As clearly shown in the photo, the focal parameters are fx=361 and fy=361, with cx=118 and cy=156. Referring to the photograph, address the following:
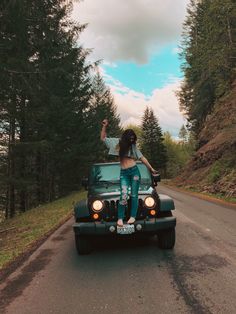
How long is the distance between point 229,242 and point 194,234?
1135mm

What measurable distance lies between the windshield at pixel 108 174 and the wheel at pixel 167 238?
1721 mm

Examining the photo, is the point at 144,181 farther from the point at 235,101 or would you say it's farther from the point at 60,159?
the point at 235,101

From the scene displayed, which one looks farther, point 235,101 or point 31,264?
point 235,101

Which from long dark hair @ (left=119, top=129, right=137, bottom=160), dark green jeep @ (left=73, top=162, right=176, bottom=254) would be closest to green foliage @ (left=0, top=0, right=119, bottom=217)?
long dark hair @ (left=119, top=129, right=137, bottom=160)

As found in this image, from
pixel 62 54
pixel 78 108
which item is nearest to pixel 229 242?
pixel 62 54

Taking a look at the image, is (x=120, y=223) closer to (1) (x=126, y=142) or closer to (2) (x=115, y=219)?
(2) (x=115, y=219)

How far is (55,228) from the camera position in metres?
10.9

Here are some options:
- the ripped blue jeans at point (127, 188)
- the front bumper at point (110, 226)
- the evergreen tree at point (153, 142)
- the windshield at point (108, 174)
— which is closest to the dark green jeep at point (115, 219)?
the front bumper at point (110, 226)

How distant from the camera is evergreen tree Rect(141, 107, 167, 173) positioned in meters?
81.5

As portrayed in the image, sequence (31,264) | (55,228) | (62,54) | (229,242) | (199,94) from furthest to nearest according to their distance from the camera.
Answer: (199,94) → (62,54) → (55,228) → (229,242) → (31,264)

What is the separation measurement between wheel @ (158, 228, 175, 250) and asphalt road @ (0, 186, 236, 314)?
18cm

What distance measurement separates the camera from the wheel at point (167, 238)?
6.99 meters

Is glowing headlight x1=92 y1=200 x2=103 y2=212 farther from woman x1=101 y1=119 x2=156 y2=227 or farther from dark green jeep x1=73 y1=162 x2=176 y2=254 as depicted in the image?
woman x1=101 y1=119 x2=156 y2=227

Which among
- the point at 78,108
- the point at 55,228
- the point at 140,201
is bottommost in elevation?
the point at 55,228
